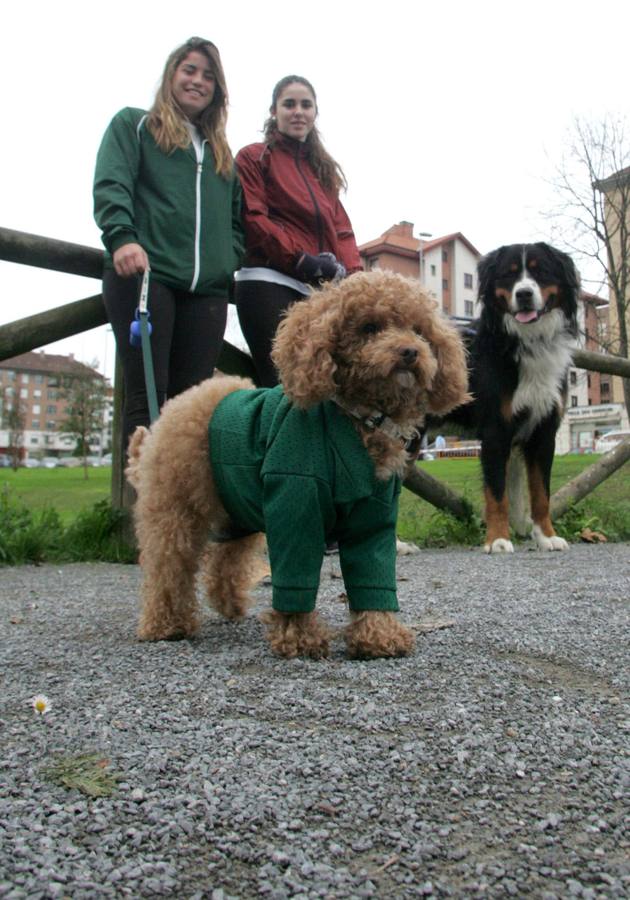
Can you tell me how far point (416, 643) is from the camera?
2.73 metres

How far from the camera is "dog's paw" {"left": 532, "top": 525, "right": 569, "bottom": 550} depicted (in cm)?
558

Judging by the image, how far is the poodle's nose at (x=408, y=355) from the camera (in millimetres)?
2529

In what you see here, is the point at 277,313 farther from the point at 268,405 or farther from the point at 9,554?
the point at 9,554

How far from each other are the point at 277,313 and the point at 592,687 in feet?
8.83

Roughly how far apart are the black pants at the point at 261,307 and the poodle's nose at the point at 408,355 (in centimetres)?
178

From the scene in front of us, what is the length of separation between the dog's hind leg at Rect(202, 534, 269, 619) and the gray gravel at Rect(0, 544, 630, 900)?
0.45 meters

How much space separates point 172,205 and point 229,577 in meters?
1.90

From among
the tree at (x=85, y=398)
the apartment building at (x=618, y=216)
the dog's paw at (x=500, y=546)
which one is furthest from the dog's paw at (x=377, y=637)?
the tree at (x=85, y=398)

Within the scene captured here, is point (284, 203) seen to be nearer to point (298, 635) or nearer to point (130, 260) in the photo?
point (130, 260)

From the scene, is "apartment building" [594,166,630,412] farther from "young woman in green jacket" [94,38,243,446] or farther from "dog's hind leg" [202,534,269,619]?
"dog's hind leg" [202,534,269,619]

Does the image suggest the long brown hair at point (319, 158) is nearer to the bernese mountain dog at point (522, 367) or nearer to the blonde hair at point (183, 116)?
the blonde hair at point (183, 116)

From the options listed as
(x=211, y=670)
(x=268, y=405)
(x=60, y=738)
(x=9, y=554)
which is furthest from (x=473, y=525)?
(x=60, y=738)

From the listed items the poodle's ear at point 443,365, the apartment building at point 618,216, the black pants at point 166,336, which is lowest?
the poodle's ear at point 443,365

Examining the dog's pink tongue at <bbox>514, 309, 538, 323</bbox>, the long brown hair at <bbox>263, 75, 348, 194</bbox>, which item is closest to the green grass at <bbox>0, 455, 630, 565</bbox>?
the dog's pink tongue at <bbox>514, 309, 538, 323</bbox>
